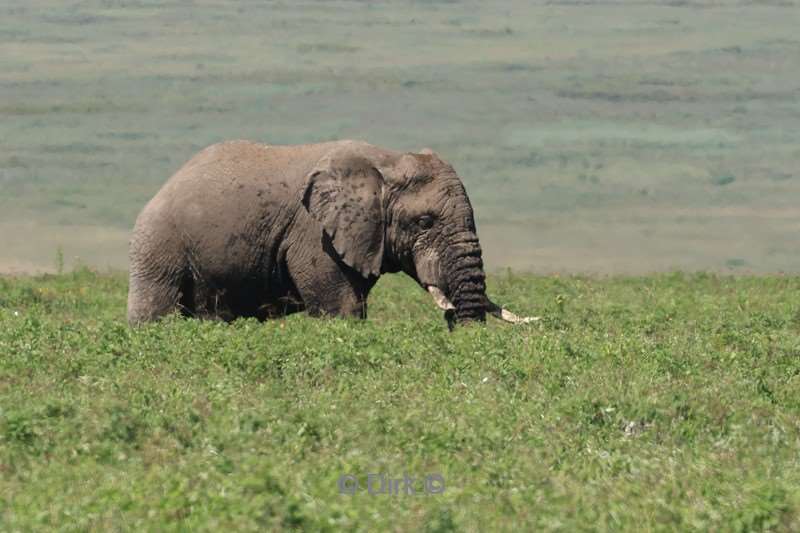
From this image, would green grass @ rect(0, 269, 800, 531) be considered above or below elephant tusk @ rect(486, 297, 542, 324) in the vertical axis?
above

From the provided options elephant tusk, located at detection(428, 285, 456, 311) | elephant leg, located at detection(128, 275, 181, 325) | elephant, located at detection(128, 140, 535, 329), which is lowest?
elephant leg, located at detection(128, 275, 181, 325)

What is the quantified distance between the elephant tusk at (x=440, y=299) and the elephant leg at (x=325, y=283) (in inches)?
38.7

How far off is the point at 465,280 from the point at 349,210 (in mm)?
1691

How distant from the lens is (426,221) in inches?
883

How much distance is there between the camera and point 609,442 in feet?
48.9

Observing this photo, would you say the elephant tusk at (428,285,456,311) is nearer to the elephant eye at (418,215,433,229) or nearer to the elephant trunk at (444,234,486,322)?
the elephant trunk at (444,234,486,322)

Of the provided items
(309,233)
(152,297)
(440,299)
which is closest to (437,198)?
(440,299)

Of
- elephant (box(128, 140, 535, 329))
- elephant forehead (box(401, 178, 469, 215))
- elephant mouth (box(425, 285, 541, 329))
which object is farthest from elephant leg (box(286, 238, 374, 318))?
elephant forehead (box(401, 178, 469, 215))

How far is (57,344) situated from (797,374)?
7651 millimetres

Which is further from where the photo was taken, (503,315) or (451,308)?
(503,315)

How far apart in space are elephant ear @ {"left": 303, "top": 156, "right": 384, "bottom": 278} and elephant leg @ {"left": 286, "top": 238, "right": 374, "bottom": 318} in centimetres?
23

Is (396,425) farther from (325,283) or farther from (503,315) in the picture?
(503,315)

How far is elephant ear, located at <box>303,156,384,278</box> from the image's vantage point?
73.4 feet

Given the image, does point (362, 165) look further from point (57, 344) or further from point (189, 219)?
point (57, 344)
